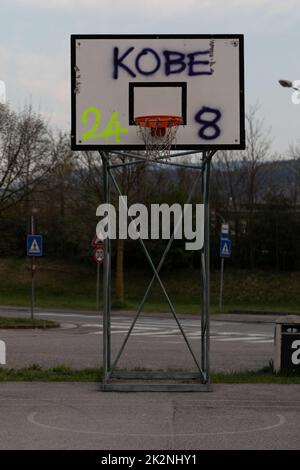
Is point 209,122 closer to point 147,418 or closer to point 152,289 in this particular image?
point 147,418

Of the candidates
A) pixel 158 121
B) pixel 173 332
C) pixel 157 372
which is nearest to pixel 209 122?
pixel 158 121

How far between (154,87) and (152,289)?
114ft

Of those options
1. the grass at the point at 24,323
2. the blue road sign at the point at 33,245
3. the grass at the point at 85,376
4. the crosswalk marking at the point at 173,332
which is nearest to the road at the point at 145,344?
the crosswalk marking at the point at 173,332

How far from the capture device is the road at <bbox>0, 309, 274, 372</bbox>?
1791cm

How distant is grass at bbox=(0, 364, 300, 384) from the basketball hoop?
367 cm

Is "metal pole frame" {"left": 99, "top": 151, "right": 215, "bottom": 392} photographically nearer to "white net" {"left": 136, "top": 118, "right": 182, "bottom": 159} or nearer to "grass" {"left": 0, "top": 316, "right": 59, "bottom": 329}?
"white net" {"left": 136, "top": 118, "right": 182, "bottom": 159}

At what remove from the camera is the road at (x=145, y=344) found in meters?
17.9

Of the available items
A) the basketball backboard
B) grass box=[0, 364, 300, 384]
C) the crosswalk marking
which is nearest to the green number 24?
the basketball backboard

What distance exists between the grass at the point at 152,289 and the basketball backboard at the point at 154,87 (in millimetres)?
26010

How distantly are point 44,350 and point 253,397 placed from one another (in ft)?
28.5

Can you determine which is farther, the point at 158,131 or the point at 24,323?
the point at 24,323

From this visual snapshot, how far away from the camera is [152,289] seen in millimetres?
47062
